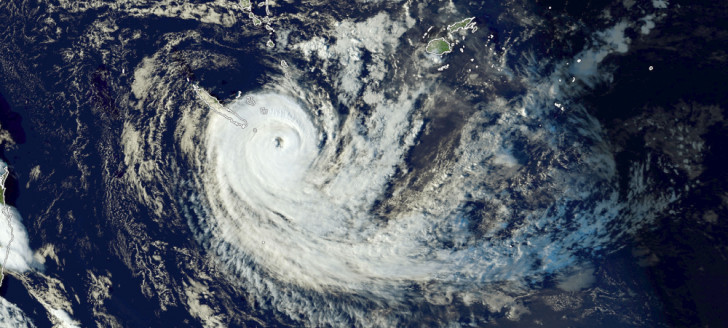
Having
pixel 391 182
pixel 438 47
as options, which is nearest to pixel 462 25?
pixel 438 47

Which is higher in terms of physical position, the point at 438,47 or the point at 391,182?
the point at 438,47

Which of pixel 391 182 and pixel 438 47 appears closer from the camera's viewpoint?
pixel 438 47

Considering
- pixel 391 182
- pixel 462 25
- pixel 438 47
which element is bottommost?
pixel 391 182

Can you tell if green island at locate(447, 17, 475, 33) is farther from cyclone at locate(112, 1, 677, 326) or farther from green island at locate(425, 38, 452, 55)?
cyclone at locate(112, 1, 677, 326)

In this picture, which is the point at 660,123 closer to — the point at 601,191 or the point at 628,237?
the point at 601,191

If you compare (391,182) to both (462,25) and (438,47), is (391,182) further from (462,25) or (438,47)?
(462,25)

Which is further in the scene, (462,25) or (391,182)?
(391,182)

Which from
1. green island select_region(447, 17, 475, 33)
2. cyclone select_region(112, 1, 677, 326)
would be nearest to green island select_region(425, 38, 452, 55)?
cyclone select_region(112, 1, 677, 326)

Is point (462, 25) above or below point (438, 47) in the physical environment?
above

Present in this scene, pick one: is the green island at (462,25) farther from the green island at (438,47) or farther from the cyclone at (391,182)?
the cyclone at (391,182)
